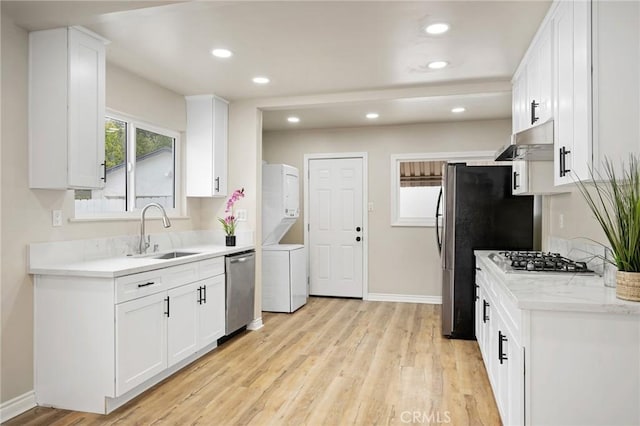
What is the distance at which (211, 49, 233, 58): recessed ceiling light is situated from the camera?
10.8 ft

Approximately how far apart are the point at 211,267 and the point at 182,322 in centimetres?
60

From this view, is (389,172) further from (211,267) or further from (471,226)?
(211,267)

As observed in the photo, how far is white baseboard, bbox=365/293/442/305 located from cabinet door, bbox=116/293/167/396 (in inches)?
138

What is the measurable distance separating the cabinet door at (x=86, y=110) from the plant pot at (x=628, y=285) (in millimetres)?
3059

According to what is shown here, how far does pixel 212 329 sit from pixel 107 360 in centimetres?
122

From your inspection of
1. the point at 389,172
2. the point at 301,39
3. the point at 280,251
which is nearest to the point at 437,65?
the point at 301,39

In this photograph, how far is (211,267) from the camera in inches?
152

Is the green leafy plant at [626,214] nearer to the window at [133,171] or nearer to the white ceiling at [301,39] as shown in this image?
the white ceiling at [301,39]

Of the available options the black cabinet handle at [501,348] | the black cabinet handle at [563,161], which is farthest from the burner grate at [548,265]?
the black cabinet handle at [563,161]

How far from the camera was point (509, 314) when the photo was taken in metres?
2.21

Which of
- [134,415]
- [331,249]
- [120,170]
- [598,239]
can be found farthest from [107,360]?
[331,249]

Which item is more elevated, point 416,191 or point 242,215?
point 416,191

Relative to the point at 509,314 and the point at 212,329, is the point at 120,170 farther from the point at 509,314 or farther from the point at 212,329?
the point at 509,314

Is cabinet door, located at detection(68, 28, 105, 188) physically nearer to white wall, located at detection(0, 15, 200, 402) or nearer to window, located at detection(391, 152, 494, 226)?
white wall, located at detection(0, 15, 200, 402)
